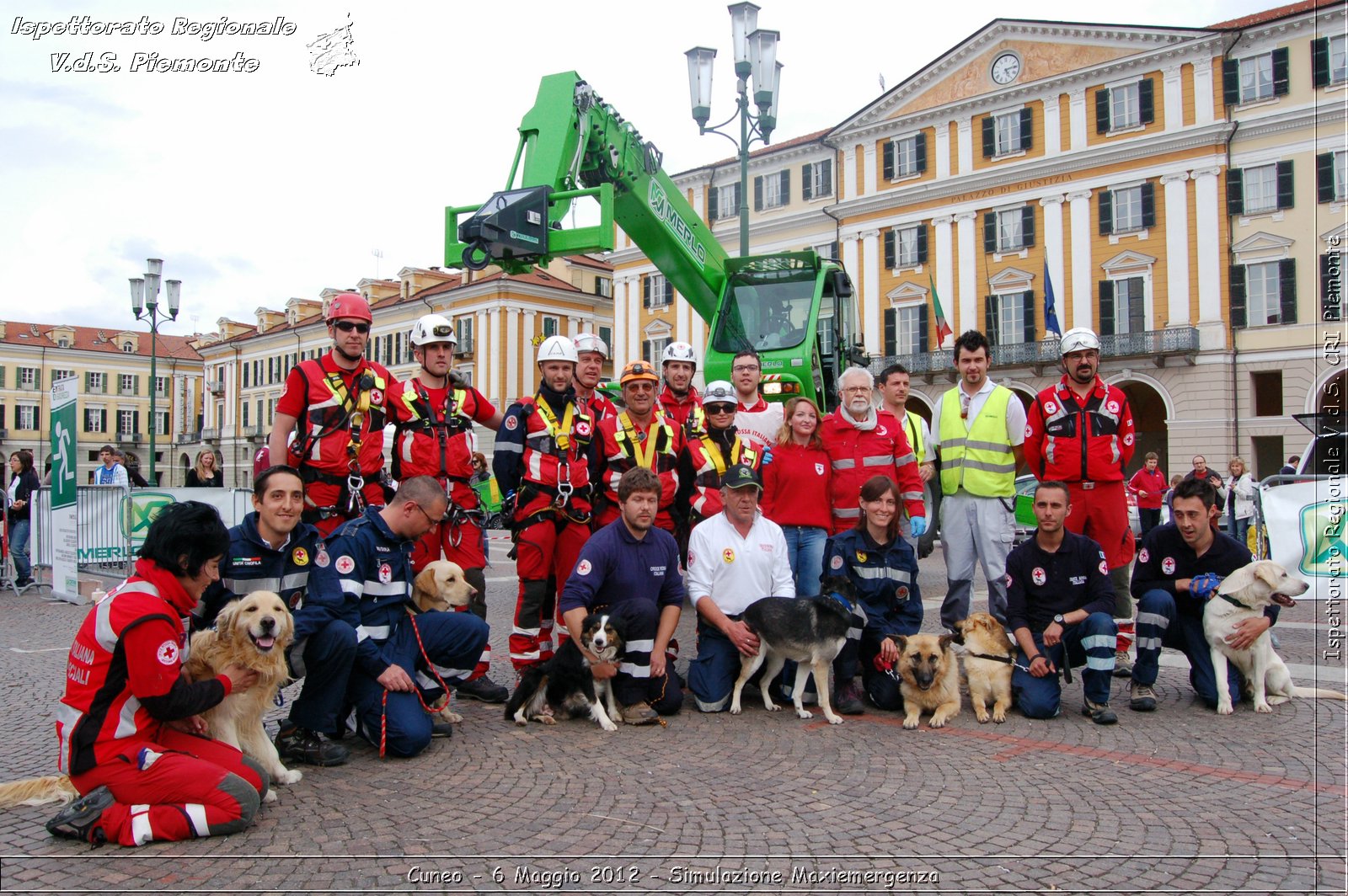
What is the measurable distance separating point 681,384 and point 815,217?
37.8m

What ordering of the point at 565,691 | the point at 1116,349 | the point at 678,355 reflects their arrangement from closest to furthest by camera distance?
the point at 565,691 < the point at 678,355 < the point at 1116,349

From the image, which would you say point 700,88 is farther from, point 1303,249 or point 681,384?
point 1303,249

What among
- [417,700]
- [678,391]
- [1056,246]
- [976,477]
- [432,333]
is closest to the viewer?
[417,700]

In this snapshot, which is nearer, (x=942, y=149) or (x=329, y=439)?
(x=329, y=439)

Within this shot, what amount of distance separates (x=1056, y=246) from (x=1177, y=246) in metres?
4.34

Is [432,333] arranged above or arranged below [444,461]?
above

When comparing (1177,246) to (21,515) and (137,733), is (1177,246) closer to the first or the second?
(21,515)

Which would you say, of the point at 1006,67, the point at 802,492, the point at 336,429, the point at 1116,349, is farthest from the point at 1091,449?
the point at 1006,67

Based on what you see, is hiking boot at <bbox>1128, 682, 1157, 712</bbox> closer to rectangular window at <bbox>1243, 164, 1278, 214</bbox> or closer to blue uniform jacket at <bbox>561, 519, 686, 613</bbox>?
blue uniform jacket at <bbox>561, 519, 686, 613</bbox>

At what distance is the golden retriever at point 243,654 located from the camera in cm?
403

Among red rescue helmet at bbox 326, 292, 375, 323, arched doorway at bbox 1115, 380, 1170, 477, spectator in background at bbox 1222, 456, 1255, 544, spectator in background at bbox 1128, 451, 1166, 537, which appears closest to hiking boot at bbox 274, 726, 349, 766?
red rescue helmet at bbox 326, 292, 375, 323

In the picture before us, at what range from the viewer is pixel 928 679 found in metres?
5.40

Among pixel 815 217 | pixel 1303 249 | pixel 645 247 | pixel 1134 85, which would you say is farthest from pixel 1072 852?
pixel 815 217

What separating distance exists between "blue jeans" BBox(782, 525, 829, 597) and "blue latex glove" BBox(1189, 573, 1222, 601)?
7.66 ft
